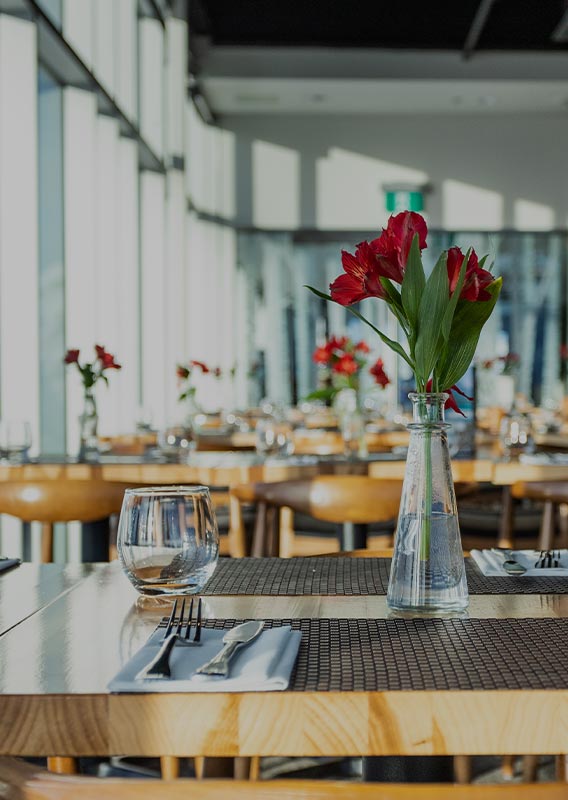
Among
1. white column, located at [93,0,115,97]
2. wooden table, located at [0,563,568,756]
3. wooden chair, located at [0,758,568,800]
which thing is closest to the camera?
wooden chair, located at [0,758,568,800]

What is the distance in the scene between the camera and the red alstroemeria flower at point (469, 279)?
42.3 inches

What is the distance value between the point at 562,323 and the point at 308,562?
10.6m

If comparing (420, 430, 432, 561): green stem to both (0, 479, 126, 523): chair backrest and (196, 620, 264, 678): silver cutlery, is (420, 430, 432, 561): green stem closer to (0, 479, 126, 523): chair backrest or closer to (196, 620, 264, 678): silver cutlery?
(196, 620, 264, 678): silver cutlery

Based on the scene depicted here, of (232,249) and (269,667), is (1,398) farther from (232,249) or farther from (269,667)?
(232,249)

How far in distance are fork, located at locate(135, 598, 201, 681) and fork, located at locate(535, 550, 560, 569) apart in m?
0.49

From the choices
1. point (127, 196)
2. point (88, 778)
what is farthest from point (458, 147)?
point (88, 778)

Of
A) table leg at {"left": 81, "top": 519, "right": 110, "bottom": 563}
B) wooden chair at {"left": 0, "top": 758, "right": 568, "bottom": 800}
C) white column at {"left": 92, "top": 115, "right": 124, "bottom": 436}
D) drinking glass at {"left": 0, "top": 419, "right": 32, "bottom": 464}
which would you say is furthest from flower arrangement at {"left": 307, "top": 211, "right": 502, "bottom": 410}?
white column at {"left": 92, "top": 115, "right": 124, "bottom": 436}

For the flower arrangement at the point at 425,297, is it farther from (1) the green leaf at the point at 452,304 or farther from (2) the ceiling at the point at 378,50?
(2) the ceiling at the point at 378,50

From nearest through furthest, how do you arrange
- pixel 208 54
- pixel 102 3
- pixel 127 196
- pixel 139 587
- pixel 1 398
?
1. pixel 139 587
2. pixel 1 398
3. pixel 102 3
4. pixel 127 196
5. pixel 208 54

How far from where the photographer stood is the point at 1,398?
4176mm

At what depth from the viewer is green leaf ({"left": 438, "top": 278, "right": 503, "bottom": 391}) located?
108cm

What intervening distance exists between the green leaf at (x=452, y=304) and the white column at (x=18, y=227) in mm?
3343

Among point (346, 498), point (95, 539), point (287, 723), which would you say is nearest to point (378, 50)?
point (95, 539)

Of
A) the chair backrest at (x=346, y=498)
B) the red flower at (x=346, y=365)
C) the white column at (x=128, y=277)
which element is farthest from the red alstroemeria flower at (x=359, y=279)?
the white column at (x=128, y=277)
